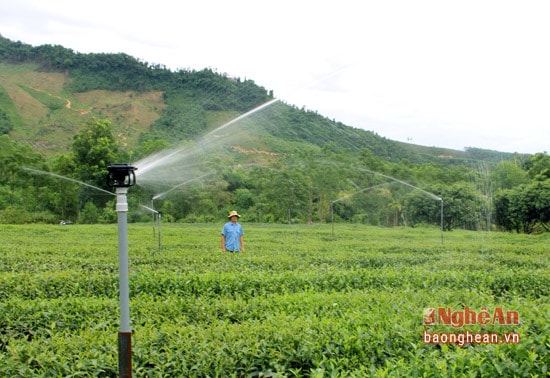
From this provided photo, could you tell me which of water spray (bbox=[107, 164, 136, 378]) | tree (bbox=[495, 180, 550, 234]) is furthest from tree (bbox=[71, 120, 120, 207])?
water spray (bbox=[107, 164, 136, 378])

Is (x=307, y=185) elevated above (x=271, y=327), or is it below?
above

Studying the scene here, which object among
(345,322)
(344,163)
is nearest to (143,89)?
(344,163)

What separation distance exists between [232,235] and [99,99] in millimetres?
70543

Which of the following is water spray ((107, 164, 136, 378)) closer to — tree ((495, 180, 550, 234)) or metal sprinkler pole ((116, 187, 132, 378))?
metal sprinkler pole ((116, 187, 132, 378))

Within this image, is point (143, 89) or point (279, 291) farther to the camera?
point (143, 89)

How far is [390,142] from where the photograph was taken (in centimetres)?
4112

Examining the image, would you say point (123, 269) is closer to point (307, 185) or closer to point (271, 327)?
point (271, 327)

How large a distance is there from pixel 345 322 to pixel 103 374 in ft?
7.01

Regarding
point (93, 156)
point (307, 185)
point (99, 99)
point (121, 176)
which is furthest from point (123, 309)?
point (99, 99)

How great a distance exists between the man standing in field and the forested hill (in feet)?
73.2

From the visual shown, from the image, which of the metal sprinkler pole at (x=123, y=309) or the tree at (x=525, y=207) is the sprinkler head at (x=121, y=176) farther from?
the tree at (x=525, y=207)

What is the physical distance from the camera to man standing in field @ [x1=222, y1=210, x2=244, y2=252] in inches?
415

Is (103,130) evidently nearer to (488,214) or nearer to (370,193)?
(370,193)

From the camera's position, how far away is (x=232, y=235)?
10.6 m
